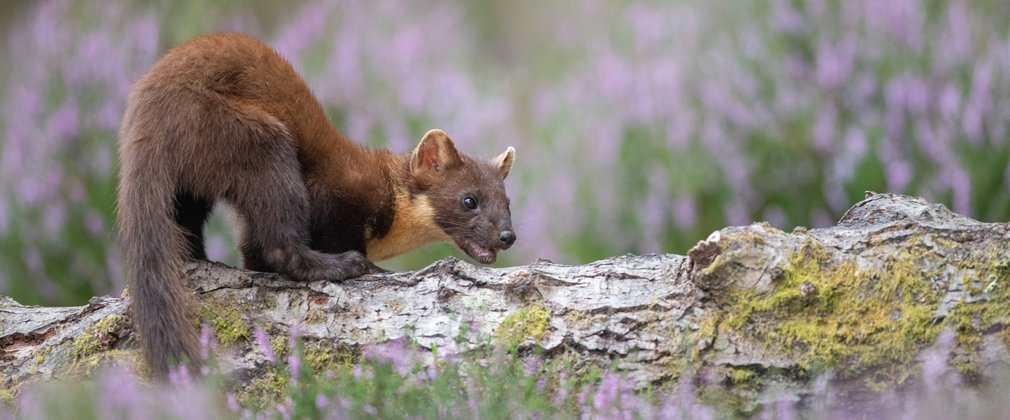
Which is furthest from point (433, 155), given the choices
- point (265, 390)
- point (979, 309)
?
point (979, 309)

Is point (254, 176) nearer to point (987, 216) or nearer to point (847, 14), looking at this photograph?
point (987, 216)

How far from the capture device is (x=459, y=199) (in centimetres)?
462

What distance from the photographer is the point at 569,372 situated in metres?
3.28

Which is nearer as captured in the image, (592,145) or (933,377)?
(933,377)

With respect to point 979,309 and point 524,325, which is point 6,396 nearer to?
point 524,325

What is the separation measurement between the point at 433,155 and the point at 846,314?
6.61 ft

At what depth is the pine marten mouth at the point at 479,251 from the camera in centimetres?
460

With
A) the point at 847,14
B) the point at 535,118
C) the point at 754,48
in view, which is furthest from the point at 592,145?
the point at 535,118

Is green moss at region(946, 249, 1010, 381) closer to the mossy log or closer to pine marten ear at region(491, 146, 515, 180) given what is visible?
the mossy log

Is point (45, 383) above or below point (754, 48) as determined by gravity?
below

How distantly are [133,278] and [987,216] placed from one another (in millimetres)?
4410

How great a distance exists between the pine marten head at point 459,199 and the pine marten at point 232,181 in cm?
22

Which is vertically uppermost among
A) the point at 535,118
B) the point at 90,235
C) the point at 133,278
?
the point at 535,118

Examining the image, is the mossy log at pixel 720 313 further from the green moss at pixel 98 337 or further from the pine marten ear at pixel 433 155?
the pine marten ear at pixel 433 155
